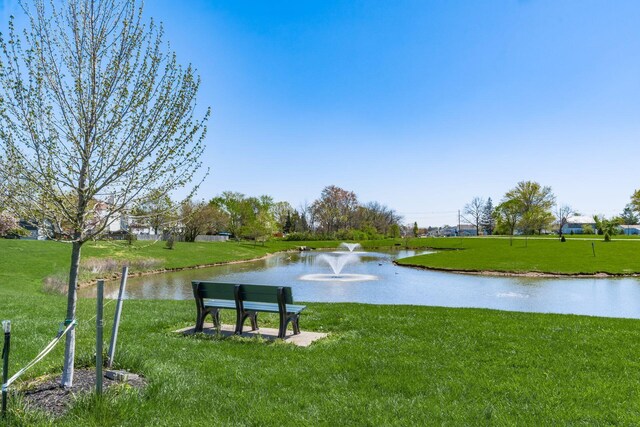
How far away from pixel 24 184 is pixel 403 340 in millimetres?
6058

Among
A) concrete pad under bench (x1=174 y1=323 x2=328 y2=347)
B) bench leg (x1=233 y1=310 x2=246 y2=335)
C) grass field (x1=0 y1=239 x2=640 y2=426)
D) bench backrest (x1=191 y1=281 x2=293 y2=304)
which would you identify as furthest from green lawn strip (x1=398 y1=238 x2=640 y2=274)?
bench leg (x1=233 y1=310 x2=246 y2=335)

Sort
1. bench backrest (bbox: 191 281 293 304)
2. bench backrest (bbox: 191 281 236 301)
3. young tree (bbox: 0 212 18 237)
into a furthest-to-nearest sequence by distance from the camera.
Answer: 1. bench backrest (bbox: 191 281 236 301)
2. bench backrest (bbox: 191 281 293 304)
3. young tree (bbox: 0 212 18 237)

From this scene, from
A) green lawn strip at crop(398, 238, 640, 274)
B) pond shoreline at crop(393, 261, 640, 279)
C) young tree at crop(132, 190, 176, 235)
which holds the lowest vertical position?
pond shoreline at crop(393, 261, 640, 279)

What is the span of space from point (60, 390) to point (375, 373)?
12.2 feet

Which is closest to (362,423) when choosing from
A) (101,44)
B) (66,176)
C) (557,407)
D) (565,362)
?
(557,407)

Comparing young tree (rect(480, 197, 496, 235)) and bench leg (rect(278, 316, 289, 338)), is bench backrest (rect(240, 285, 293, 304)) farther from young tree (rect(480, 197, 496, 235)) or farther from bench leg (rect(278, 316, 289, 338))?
young tree (rect(480, 197, 496, 235))

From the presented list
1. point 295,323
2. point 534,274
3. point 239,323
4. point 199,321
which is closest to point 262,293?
point 239,323

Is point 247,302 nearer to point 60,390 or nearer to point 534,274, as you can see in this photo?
point 60,390

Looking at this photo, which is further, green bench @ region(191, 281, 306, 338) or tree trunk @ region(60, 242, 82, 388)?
green bench @ region(191, 281, 306, 338)

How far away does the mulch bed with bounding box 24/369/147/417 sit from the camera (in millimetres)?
4438

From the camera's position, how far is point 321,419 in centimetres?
427

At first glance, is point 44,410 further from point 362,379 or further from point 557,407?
point 557,407

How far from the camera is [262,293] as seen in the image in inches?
327

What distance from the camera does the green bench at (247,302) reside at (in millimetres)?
8070
